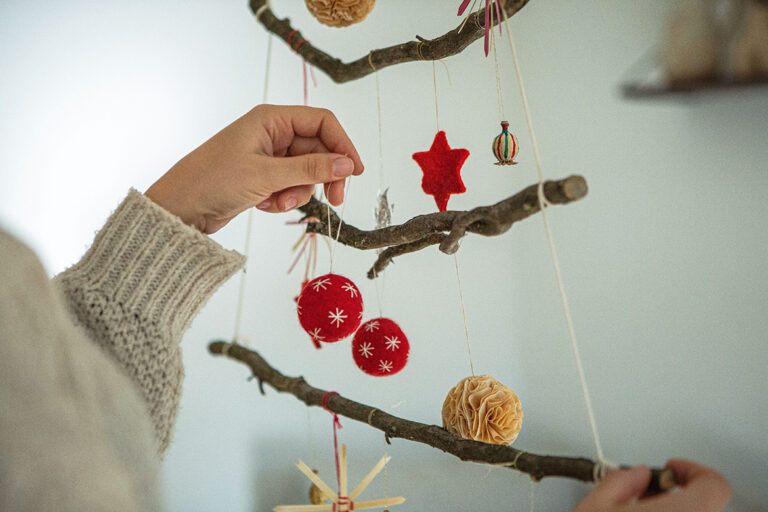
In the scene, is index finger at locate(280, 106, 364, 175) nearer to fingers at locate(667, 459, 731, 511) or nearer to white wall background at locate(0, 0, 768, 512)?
fingers at locate(667, 459, 731, 511)

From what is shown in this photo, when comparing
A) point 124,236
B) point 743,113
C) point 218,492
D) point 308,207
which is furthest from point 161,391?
point 218,492

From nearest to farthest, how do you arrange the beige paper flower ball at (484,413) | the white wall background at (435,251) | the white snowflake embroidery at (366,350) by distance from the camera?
the beige paper flower ball at (484,413) → the white snowflake embroidery at (366,350) → the white wall background at (435,251)

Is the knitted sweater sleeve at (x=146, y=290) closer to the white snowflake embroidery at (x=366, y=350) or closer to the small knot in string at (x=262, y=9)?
the white snowflake embroidery at (x=366, y=350)

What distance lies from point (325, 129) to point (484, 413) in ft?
1.15

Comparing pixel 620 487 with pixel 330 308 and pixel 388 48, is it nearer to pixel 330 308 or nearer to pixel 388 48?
pixel 330 308

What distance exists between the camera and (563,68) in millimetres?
1186

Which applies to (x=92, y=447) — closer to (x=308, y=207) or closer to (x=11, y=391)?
(x=11, y=391)

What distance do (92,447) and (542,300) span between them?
1.18 metres

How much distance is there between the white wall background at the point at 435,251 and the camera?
3.17 feet

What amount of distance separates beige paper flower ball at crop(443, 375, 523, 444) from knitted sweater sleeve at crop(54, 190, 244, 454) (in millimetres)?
279

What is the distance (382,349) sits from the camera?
0.68 m

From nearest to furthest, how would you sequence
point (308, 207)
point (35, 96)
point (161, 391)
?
point (161, 391), point (308, 207), point (35, 96)

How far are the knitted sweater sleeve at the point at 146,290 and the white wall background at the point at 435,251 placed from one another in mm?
712

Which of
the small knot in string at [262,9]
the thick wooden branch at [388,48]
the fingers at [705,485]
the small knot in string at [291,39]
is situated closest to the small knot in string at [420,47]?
the thick wooden branch at [388,48]
